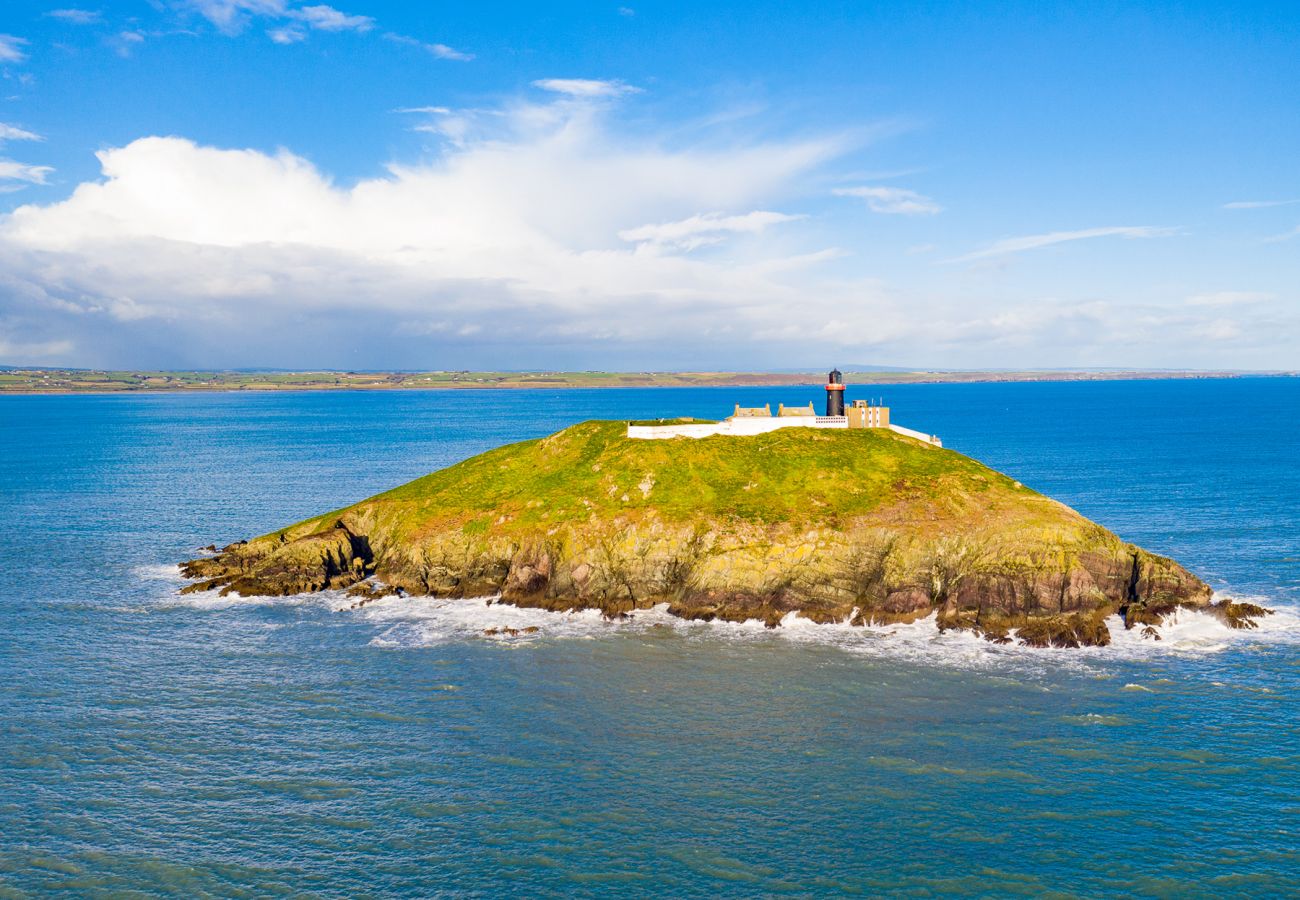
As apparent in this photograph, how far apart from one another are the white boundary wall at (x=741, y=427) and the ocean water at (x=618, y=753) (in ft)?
77.0

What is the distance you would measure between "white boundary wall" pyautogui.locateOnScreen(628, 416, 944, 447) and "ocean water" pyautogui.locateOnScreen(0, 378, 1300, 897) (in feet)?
77.0

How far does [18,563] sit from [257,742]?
161ft

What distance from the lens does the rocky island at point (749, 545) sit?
191ft

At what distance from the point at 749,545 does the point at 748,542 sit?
0.42 m

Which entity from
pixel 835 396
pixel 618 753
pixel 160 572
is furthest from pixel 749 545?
pixel 160 572

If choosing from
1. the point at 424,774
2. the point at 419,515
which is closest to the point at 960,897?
the point at 424,774

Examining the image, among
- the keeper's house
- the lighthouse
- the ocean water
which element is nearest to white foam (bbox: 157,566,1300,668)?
the ocean water

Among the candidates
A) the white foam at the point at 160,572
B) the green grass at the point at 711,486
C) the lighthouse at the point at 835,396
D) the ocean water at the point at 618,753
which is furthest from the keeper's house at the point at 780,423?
the white foam at the point at 160,572

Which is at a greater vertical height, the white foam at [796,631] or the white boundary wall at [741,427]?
the white boundary wall at [741,427]

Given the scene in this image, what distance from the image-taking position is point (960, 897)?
28266mm

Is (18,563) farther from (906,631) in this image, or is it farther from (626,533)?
(906,631)

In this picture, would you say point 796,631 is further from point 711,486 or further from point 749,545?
point 711,486

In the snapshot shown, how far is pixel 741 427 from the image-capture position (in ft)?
263

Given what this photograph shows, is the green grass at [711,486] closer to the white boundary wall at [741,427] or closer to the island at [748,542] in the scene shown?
the island at [748,542]
